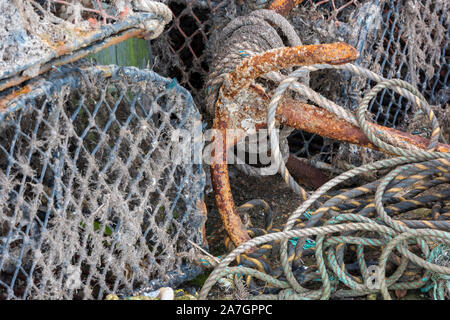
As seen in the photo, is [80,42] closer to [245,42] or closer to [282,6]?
[245,42]

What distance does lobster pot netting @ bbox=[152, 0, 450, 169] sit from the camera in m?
2.22

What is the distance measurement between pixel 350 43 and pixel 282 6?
1.13 ft

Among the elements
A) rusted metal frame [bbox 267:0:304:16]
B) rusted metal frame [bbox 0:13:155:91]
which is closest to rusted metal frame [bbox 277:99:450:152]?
rusted metal frame [bbox 267:0:304:16]

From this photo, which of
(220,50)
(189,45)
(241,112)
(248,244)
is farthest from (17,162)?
(189,45)

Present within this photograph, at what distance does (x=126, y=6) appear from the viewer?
143 cm

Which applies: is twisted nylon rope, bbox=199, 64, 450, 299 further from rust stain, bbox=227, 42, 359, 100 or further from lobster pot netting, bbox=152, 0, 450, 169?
lobster pot netting, bbox=152, 0, 450, 169

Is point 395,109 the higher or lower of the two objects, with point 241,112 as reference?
lower

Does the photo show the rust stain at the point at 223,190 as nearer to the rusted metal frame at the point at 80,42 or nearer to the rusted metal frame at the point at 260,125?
the rusted metal frame at the point at 260,125

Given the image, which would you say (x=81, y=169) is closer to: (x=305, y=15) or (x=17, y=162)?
(x=17, y=162)

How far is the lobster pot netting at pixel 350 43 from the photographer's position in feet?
7.29

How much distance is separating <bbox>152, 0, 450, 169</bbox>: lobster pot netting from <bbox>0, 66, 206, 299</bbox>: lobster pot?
470 mm

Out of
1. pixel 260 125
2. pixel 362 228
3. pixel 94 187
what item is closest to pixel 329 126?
pixel 260 125

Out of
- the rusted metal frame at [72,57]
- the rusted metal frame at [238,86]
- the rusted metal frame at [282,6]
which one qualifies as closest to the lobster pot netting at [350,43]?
Result: the rusted metal frame at [282,6]

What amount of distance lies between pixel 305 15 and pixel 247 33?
447 millimetres
